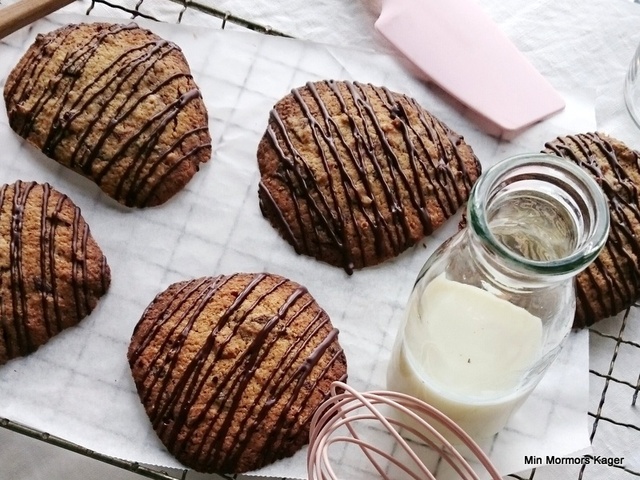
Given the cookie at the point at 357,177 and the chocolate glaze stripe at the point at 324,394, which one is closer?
the chocolate glaze stripe at the point at 324,394

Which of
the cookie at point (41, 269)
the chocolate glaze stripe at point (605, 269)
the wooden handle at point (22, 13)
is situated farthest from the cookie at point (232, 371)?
the wooden handle at point (22, 13)

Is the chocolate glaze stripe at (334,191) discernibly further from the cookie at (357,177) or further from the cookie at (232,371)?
the cookie at (232,371)

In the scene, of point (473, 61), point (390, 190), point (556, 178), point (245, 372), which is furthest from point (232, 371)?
point (473, 61)

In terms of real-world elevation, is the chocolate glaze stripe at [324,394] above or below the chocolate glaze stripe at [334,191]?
below

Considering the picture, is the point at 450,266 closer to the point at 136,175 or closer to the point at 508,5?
the point at 136,175

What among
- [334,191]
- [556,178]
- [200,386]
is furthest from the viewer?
[334,191]

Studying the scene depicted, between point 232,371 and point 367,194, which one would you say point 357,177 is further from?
point 232,371
